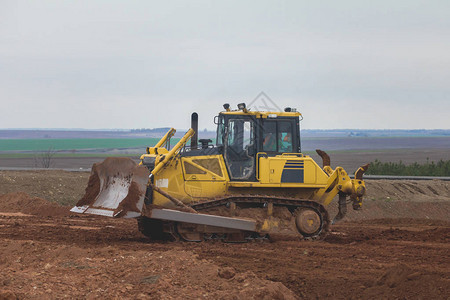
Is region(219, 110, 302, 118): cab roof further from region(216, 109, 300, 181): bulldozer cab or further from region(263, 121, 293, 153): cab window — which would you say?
region(263, 121, 293, 153): cab window

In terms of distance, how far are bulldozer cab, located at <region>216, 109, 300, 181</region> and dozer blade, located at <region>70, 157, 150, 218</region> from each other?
2.30m

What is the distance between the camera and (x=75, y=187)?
2734 centimetres

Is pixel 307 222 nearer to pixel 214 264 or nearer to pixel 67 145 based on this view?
pixel 214 264

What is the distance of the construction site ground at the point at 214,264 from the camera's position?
9461 mm

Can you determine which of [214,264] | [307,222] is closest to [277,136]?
[307,222]

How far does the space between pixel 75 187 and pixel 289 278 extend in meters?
18.7

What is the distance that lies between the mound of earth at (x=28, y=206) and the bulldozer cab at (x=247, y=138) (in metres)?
8.50

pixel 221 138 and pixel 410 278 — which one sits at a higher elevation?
pixel 221 138

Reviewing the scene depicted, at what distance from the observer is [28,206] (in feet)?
71.5

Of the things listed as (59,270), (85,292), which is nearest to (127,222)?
(59,270)

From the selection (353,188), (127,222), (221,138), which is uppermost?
(221,138)

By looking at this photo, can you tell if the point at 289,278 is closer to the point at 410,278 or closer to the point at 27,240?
the point at 410,278

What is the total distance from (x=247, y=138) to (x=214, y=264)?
4.32 meters

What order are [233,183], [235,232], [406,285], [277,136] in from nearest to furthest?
[406,285], [235,232], [233,183], [277,136]
